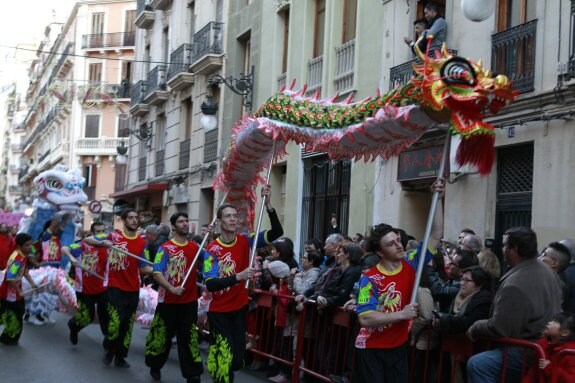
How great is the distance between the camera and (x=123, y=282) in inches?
433

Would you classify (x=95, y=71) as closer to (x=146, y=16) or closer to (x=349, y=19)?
(x=146, y=16)

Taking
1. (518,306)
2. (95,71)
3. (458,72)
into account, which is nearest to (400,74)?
(458,72)

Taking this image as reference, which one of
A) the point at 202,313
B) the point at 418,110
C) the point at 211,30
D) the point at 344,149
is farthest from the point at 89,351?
→ the point at 211,30

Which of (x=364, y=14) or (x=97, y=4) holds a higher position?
(x=97, y=4)

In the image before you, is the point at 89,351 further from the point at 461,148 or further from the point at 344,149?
the point at 461,148

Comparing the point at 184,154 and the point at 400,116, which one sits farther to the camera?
the point at 184,154

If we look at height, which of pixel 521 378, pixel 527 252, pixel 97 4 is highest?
pixel 97 4

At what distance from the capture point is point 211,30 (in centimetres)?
2566

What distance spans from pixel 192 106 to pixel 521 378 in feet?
73.0

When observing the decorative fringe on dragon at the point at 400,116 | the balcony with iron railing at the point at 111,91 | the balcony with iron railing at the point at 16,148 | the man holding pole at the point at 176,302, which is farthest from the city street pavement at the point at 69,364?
the balcony with iron railing at the point at 16,148

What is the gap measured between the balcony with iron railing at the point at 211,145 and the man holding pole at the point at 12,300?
1248 centimetres

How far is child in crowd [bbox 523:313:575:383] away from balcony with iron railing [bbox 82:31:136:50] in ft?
165

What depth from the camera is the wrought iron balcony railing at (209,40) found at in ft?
83.0

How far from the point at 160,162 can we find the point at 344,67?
14.7 meters
